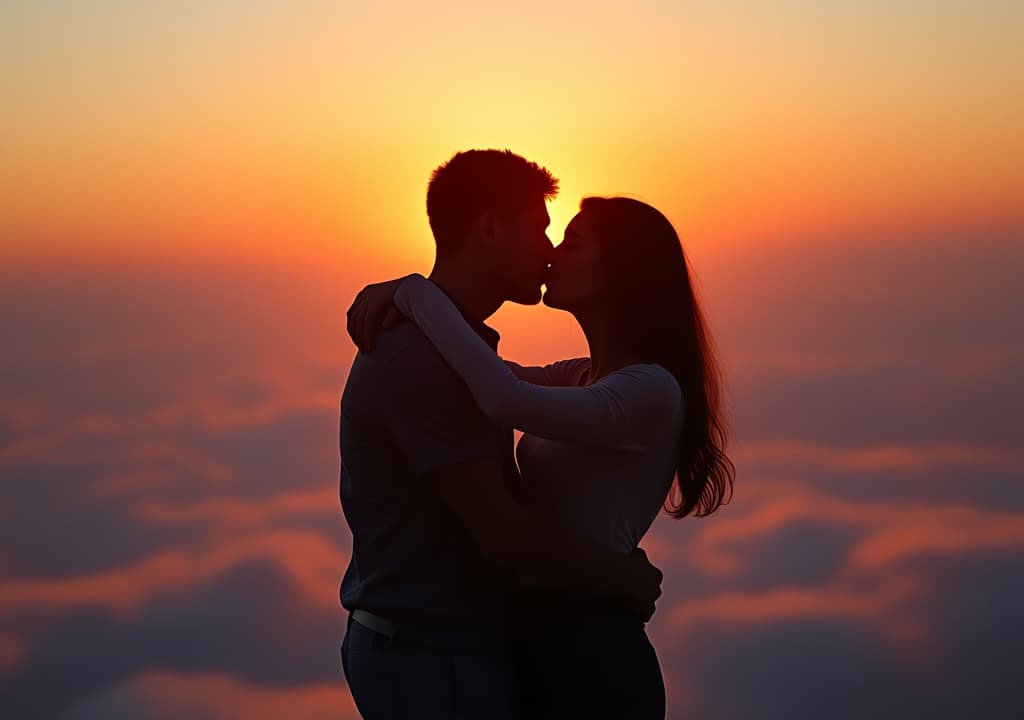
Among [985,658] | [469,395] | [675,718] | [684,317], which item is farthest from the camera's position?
[675,718]

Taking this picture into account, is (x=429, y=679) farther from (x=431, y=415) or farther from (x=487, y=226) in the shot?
(x=487, y=226)

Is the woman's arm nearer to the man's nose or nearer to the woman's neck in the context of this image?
the woman's neck

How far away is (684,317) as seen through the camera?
4.52 m

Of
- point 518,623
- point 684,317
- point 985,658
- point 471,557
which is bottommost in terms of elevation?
point 985,658

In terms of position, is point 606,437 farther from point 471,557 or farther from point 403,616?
point 403,616

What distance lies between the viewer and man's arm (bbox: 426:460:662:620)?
3.86 metres

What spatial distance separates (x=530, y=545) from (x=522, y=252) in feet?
3.86

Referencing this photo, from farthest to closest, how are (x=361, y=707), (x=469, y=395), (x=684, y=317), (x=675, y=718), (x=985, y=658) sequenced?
(x=675, y=718) < (x=985, y=658) < (x=684, y=317) < (x=361, y=707) < (x=469, y=395)

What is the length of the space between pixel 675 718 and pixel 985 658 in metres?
54.9

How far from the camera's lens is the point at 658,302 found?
4500mm

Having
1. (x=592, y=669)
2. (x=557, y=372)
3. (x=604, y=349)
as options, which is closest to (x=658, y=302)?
(x=604, y=349)

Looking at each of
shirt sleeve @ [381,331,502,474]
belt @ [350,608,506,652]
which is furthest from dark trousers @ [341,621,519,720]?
shirt sleeve @ [381,331,502,474]

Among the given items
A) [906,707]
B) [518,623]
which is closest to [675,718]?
[906,707]

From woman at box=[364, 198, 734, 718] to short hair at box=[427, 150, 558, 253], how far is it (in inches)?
13.6
